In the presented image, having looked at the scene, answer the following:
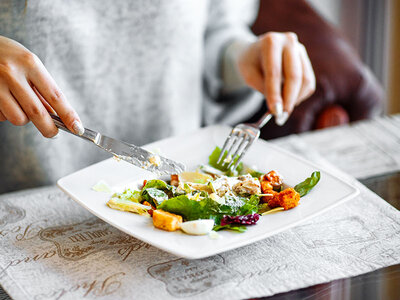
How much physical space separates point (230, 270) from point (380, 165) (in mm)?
643

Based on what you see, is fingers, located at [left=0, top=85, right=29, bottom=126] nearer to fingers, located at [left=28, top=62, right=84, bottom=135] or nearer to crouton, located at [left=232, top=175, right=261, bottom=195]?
fingers, located at [left=28, top=62, right=84, bottom=135]

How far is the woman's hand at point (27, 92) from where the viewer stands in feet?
3.12

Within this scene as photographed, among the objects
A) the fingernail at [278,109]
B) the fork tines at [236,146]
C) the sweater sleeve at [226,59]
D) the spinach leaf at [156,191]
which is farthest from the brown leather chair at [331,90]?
the spinach leaf at [156,191]

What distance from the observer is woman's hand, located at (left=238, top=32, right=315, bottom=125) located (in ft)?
4.25

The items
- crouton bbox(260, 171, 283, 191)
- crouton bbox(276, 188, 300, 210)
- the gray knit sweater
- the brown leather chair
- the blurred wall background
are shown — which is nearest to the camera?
crouton bbox(276, 188, 300, 210)

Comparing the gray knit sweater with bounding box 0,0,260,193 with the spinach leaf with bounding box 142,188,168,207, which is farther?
the gray knit sweater with bounding box 0,0,260,193

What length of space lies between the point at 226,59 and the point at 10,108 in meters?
0.95

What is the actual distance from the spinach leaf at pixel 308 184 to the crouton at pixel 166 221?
265 mm

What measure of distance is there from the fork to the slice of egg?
0.29 meters

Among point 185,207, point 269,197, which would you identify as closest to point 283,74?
point 269,197

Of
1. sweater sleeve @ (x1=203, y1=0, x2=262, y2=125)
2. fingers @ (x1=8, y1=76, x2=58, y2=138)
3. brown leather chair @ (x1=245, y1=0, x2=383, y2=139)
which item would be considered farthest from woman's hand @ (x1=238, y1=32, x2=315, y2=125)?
brown leather chair @ (x1=245, y1=0, x2=383, y2=139)

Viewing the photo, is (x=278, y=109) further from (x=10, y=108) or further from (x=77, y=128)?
(x=10, y=108)

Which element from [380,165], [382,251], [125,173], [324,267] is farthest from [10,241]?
[380,165]

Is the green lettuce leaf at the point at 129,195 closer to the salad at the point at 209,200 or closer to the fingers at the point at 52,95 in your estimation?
the salad at the point at 209,200
